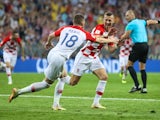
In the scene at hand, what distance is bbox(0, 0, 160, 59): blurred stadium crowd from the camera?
107 ft

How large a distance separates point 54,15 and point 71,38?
22.5 meters

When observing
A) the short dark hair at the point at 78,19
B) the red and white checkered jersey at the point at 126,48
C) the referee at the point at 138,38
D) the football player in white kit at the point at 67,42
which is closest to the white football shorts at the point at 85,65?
the football player in white kit at the point at 67,42

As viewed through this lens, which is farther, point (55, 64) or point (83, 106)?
point (83, 106)

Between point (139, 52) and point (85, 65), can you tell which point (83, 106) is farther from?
point (139, 52)

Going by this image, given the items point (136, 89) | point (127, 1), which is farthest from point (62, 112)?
point (127, 1)

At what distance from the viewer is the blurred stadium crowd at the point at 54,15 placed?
32469 millimetres

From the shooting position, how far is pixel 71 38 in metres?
13.3

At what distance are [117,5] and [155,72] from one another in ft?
19.8

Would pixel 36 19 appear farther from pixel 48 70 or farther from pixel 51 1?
pixel 48 70

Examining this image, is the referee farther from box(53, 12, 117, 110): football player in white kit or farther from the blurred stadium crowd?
the blurred stadium crowd

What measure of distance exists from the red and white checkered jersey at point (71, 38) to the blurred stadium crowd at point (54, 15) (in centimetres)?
1840

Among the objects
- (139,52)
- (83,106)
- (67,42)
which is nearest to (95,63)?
(83,106)

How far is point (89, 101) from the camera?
15.8 m

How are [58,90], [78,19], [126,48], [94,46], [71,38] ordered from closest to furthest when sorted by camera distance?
[71,38], [78,19], [58,90], [94,46], [126,48]
